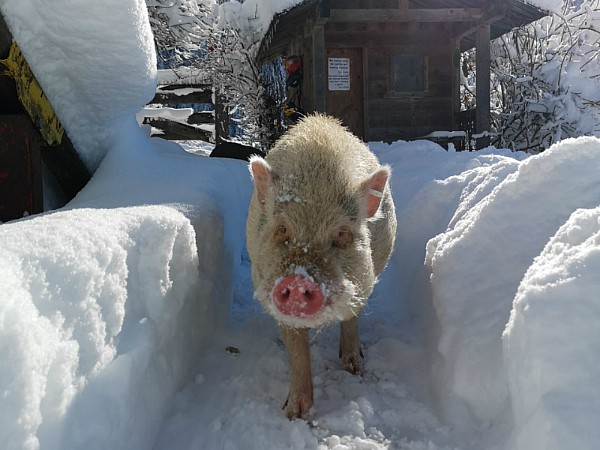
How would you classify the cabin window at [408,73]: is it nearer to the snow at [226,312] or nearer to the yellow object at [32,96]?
the snow at [226,312]

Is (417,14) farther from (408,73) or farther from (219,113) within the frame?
(219,113)

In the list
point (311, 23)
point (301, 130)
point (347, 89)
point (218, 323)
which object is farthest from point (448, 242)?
point (347, 89)

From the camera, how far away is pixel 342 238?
268 cm

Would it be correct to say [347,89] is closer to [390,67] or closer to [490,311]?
[390,67]

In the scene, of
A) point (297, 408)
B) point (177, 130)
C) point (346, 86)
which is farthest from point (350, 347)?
point (177, 130)

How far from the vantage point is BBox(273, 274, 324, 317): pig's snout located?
2260mm

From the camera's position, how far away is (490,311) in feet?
8.45

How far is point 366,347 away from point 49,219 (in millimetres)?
2055

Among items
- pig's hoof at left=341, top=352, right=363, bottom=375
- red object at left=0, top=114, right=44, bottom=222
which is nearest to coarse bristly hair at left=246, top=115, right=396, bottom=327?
pig's hoof at left=341, top=352, right=363, bottom=375

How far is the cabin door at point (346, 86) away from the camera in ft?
36.8

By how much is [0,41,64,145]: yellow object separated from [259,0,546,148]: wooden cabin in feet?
23.6

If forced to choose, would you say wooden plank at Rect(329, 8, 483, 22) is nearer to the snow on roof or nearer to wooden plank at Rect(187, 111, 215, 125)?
wooden plank at Rect(187, 111, 215, 125)

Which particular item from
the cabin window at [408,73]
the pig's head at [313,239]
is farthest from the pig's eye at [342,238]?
the cabin window at [408,73]

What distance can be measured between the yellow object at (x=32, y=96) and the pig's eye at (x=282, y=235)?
2.25 meters
